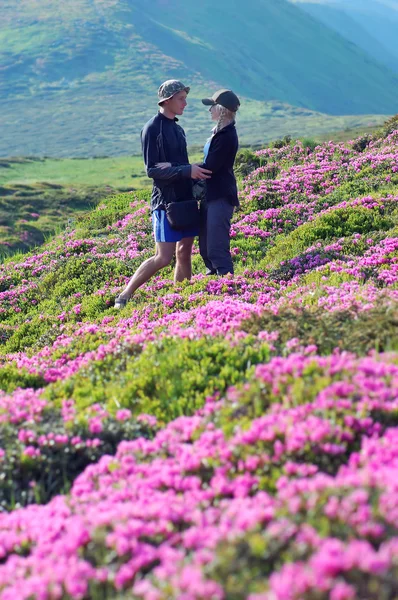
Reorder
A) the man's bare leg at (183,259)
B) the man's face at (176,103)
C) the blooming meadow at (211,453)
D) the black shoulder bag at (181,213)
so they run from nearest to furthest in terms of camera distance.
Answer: the blooming meadow at (211,453) < the man's face at (176,103) < the black shoulder bag at (181,213) < the man's bare leg at (183,259)

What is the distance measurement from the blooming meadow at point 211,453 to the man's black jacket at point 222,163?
2015mm

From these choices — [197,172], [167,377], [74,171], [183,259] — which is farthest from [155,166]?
[74,171]

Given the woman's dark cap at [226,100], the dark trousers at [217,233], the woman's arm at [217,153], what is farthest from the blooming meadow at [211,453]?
the woman's dark cap at [226,100]

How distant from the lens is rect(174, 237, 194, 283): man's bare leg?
12.6m

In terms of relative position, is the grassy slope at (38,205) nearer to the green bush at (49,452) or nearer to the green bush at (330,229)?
the green bush at (330,229)

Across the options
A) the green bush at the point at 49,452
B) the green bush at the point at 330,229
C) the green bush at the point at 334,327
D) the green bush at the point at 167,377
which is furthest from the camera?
the green bush at the point at 330,229

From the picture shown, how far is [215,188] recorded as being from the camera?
12281 millimetres

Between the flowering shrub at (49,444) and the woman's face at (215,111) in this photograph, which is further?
the woman's face at (215,111)

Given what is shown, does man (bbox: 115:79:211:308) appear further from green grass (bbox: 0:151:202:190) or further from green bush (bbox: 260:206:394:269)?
green grass (bbox: 0:151:202:190)

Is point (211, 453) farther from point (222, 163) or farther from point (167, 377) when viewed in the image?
point (222, 163)

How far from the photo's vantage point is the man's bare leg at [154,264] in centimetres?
1213

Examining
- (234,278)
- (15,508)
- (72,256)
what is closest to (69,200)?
(72,256)

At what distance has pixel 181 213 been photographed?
11.8 metres

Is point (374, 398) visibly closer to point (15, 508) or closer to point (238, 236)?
point (15, 508)
